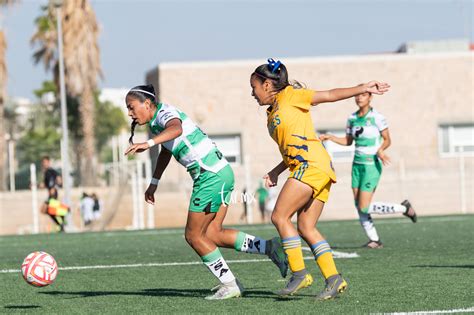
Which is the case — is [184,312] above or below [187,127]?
below

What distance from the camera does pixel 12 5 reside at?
46.0m

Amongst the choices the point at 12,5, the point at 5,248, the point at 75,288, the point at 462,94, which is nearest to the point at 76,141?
the point at 12,5

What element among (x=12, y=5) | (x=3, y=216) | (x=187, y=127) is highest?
(x=12, y=5)

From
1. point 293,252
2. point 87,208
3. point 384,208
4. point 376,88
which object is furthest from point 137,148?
point 87,208

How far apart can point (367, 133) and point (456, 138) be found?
2864 cm

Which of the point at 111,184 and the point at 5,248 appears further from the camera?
the point at 111,184

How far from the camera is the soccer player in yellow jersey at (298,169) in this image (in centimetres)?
854

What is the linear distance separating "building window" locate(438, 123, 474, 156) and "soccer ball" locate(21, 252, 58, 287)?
34317mm

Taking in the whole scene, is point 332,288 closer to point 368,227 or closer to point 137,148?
point 137,148

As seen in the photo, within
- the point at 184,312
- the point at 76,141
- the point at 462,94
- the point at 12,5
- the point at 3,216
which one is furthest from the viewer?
the point at 76,141

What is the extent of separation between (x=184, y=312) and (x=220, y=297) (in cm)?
87

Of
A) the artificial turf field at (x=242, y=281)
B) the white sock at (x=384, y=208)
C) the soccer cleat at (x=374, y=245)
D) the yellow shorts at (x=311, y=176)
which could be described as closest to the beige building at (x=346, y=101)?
the artificial turf field at (x=242, y=281)

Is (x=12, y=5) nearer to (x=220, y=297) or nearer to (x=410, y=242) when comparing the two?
(x=410, y=242)

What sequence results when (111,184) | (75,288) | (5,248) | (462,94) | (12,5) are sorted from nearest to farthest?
(75,288), (5,248), (111,184), (462,94), (12,5)
